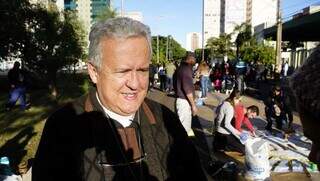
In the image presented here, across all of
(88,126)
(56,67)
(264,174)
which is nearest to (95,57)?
(88,126)

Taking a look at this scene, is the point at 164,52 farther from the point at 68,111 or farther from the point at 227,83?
the point at 68,111

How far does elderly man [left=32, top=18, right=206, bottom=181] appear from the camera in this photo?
2422 mm

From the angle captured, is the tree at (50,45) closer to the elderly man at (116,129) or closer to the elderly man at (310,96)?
the elderly man at (116,129)

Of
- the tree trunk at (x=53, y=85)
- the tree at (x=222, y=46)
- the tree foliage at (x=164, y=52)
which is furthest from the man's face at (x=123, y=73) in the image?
the tree at (x=222, y=46)

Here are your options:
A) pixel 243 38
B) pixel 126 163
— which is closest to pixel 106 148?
pixel 126 163

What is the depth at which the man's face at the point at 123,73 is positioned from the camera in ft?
8.39

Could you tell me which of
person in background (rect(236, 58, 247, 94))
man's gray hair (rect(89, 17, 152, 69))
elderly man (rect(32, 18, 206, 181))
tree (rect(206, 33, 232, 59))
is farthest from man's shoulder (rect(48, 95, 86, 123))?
tree (rect(206, 33, 232, 59))

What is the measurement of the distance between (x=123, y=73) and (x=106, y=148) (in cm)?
38

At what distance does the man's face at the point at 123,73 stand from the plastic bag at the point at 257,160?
492cm

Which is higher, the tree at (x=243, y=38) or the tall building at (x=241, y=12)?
the tall building at (x=241, y=12)

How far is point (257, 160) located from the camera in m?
7.21

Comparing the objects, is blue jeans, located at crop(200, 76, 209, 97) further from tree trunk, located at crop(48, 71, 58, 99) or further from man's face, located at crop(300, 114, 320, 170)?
man's face, located at crop(300, 114, 320, 170)

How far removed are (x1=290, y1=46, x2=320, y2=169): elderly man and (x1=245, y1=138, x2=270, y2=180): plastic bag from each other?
5.90 meters

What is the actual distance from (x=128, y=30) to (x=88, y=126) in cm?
51
